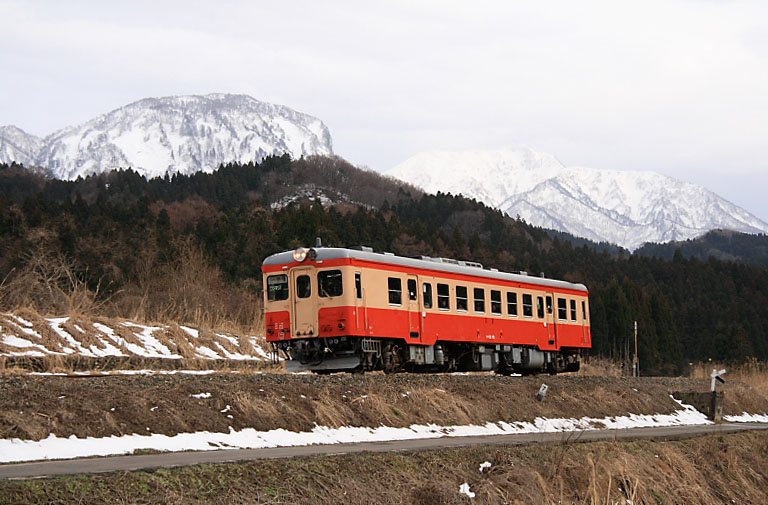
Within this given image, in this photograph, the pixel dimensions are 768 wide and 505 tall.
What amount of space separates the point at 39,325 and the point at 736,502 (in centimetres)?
1391

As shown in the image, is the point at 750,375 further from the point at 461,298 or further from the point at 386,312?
the point at 386,312

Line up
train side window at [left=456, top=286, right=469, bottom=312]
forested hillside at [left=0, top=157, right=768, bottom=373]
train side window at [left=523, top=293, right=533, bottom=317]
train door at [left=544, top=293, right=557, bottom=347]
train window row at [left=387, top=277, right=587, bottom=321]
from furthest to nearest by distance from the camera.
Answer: forested hillside at [left=0, top=157, right=768, bottom=373]
train door at [left=544, top=293, right=557, bottom=347]
train side window at [left=523, top=293, right=533, bottom=317]
train side window at [left=456, top=286, right=469, bottom=312]
train window row at [left=387, top=277, right=587, bottom=321]

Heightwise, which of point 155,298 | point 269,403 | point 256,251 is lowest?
point 269,403

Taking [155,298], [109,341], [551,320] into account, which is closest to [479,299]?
[551,320]

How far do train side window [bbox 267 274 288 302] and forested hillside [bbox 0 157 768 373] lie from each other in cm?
481

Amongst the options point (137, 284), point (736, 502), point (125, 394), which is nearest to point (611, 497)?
point (736, 502)

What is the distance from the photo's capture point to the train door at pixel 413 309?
20938mm

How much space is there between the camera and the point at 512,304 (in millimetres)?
24922

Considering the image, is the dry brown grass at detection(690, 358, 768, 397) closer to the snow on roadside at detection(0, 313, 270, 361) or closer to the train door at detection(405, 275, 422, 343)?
the train door at detection(405, 275, 422, 343)

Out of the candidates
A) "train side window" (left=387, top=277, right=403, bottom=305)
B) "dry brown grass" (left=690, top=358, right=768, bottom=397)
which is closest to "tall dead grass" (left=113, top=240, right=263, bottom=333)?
"train side window" (left=387, top=277, right=403, bottom=305)

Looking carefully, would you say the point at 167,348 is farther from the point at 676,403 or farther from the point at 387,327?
the point at 676,403

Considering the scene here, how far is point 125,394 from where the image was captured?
37.4ft

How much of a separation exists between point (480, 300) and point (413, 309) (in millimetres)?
2955

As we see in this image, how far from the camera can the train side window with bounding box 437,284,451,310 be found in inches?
863
